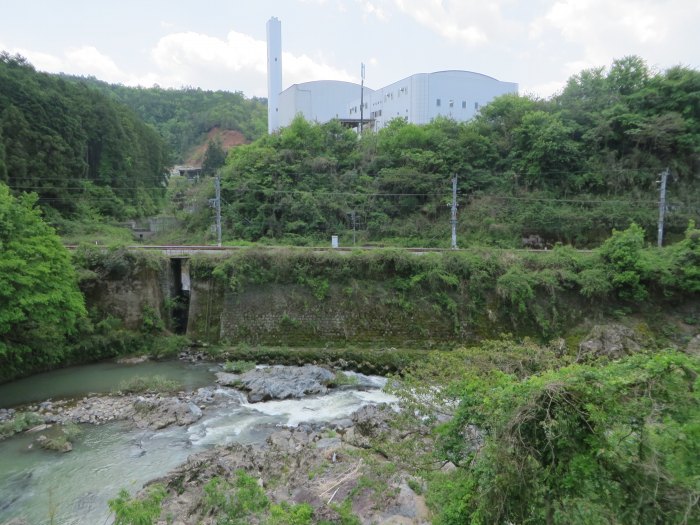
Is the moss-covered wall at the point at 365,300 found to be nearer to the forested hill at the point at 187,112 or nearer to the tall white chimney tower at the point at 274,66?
the tall white chimney tower at the point at 274,66

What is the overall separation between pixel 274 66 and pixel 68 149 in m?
21.1

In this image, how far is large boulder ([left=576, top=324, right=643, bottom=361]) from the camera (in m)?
17.4

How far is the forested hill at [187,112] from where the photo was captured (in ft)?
247

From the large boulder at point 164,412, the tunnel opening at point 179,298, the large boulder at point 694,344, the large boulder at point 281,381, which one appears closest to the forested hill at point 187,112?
the tunnel opening at point 179,298

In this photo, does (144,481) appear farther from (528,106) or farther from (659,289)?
(528,106)

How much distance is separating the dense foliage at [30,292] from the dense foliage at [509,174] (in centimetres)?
1327

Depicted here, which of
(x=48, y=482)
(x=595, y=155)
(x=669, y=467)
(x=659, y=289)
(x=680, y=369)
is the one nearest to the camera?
(x=669, y=467)

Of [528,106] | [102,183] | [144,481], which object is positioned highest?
[528,106]

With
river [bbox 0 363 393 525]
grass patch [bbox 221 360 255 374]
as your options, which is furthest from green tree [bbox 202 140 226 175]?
grass patch [bbox 221 360 255 374]

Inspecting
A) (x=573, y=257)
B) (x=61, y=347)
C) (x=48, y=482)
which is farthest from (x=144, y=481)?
(x=573, y=257)

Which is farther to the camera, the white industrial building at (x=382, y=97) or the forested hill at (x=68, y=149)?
the white industrial building at (x=382, y=97)

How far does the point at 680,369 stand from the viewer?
4465mm

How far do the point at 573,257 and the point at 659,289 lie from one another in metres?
3.90

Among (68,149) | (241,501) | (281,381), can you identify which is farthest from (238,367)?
(68,149)
